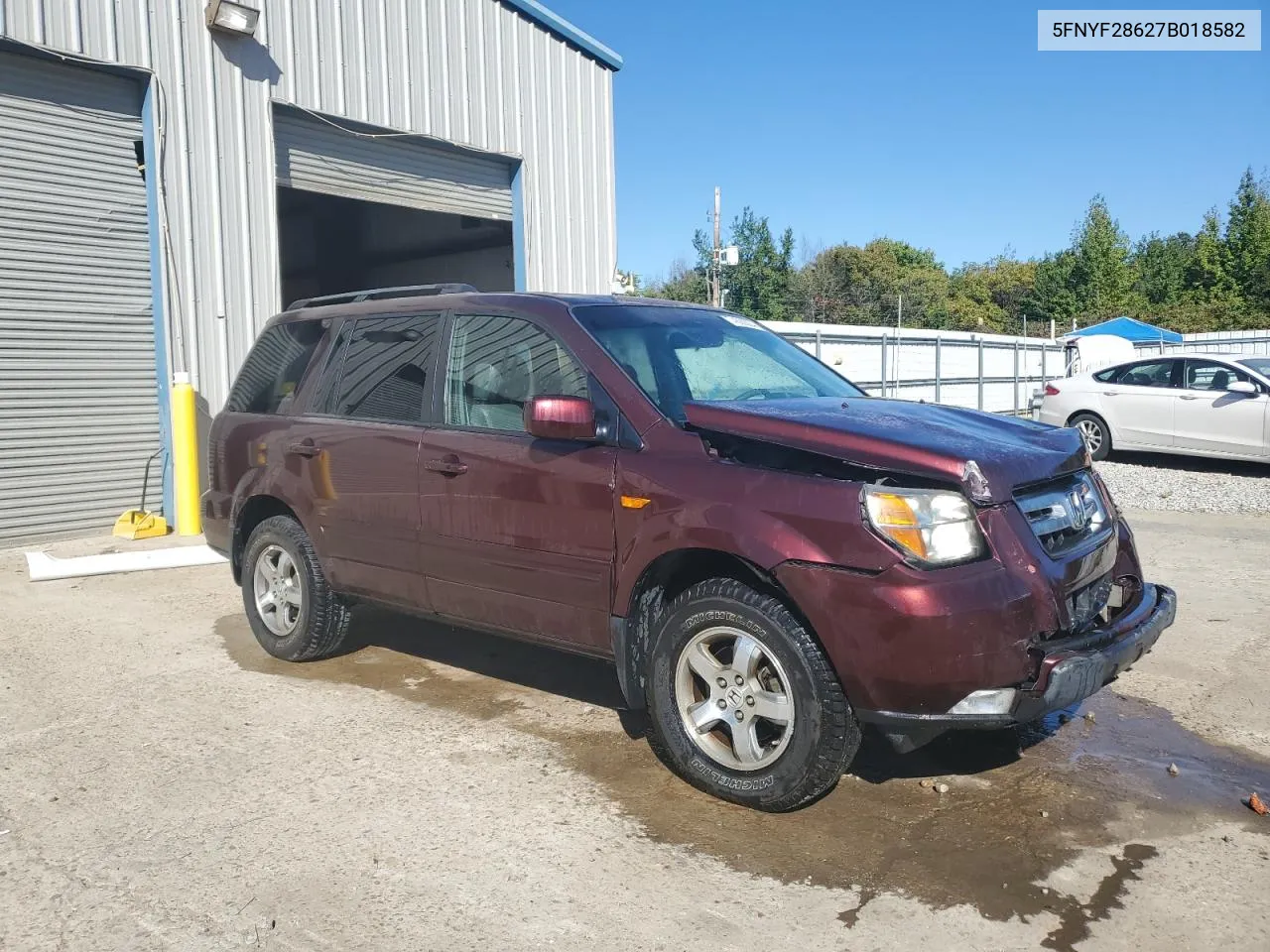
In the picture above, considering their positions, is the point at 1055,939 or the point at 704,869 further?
the point at 704,869

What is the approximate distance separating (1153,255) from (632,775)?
61394 millimetres

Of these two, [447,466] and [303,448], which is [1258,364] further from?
[303,448]

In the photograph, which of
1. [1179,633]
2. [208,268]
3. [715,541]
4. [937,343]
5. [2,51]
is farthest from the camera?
[937,343]

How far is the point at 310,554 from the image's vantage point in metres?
5.46

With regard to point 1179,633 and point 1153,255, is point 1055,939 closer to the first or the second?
point 1179,633

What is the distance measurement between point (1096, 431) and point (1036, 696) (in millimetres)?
12227

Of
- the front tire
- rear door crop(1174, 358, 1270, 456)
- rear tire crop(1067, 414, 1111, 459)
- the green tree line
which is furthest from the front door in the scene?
the green tree line

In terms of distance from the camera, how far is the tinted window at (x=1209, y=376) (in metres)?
12.9

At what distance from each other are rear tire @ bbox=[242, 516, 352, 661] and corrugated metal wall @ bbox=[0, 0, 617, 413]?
4.93m

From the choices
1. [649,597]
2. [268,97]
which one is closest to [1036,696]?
[649,597]

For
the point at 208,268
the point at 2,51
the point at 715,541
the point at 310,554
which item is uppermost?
the point at 2,51

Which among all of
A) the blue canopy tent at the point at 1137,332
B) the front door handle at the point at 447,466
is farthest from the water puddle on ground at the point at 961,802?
the blue canopy tent at the point at 1137,332

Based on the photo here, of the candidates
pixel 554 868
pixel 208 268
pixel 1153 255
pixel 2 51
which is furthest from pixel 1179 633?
pixel 1153 255

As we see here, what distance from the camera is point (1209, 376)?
13164 millimetres
